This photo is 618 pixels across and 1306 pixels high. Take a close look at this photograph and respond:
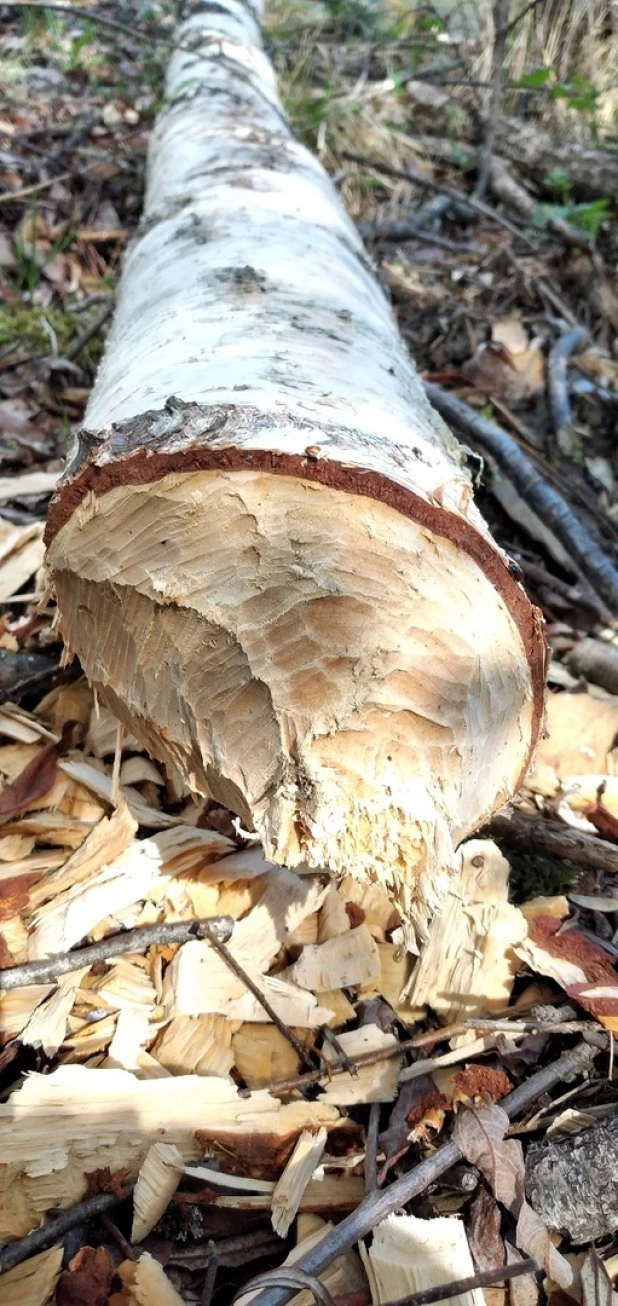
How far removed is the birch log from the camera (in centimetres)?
102

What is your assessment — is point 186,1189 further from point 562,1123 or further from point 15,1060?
point 562,1123

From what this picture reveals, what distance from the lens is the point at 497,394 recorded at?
9.07 ft

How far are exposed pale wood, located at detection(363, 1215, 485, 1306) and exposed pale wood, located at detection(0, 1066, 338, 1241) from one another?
0.19 metres

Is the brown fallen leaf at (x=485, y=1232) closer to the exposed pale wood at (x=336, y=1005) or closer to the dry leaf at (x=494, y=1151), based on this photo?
the dry leaf at (x=494, y=1151)

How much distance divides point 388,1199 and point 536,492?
5.65ft

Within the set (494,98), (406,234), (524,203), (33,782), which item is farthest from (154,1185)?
(494,98)

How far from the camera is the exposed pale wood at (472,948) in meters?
1.40

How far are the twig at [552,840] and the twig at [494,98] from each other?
3192 mm

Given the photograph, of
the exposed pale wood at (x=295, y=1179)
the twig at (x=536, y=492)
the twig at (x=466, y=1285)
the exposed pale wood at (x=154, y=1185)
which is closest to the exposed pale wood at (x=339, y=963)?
the exposed pale wood at (x=295, y=1179)

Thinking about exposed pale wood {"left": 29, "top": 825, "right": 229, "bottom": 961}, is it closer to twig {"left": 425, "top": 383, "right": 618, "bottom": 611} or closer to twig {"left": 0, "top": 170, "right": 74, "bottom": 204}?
twig {"left": 425, "top": 383, "right": 618, "bottom": 611}

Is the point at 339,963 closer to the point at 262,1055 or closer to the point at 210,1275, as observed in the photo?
the point at 262,1055

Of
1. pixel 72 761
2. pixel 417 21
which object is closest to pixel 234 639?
pixel 72 761

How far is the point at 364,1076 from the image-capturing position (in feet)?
4.32

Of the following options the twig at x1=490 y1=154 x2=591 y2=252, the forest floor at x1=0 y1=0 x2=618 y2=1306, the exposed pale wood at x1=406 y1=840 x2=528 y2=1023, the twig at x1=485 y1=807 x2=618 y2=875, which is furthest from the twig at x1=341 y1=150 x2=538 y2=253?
the exposed pale wood at x1=406 y1=840 x2=528 y2=1023
